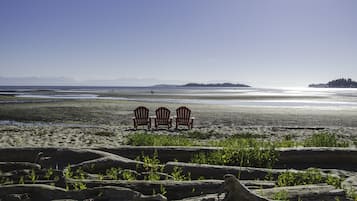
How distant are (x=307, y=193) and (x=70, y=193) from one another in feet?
8.87

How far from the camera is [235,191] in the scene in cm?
385

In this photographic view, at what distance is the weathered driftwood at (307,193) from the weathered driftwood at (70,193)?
1.30 meters

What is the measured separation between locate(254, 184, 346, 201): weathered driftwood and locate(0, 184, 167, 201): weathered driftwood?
4.26 feet

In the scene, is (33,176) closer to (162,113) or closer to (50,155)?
(50,155)

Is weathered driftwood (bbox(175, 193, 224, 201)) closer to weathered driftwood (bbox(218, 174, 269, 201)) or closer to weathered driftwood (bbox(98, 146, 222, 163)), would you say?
weathered driftwood (bbox(218, 174, 269, 201))

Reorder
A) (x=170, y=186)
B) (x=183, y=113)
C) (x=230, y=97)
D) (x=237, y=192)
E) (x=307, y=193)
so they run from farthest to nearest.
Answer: (x=230, y=97), (x=183, y=113), (x=170, y=186), (x=307, y=193), (x=237, y=192)

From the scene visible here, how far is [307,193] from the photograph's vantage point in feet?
13.8

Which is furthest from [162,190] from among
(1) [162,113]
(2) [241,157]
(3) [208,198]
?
(1) [162,113]

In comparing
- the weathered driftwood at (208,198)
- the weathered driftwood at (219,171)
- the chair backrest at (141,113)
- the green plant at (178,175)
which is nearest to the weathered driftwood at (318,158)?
the weathered driftwood at (219,171)

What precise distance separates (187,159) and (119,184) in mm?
2151

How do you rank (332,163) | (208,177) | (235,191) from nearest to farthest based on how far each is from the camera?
(235,191) < (208,177) < (332,163)

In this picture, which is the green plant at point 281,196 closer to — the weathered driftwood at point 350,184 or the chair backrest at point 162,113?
the weathered driftwood at point 350,184

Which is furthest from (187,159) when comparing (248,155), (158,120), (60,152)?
(158,120)

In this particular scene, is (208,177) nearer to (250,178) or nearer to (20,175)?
(250,178)
